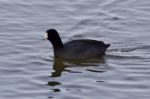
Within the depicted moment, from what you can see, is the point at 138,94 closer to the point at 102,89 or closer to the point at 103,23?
the point at 102,89

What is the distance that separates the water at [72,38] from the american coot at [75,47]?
0.26m

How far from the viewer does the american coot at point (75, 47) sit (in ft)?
56.1

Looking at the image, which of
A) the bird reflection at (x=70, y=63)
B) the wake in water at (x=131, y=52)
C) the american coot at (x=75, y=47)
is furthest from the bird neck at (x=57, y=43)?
the wake in water at (x=131, y=52)

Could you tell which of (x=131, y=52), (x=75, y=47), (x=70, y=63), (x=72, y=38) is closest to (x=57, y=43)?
(x=75, y=47)

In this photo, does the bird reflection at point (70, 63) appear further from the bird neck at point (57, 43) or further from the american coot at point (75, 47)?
the bird neck at point (57, 43)

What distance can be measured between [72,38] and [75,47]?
137cm

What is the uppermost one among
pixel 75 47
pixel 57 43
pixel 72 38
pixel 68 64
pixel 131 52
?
pixel 72 38

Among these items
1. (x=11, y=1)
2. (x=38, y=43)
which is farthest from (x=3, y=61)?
(x=11, y=1)

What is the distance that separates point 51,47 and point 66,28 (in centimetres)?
112

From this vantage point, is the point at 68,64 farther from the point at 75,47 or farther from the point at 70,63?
the point at 75,47

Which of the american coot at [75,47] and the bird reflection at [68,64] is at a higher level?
the american coot at [75,47]

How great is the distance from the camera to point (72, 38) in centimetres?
1845

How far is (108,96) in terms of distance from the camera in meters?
13.7

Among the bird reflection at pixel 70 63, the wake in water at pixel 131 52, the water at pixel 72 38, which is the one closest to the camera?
the water at pixel 72 38
